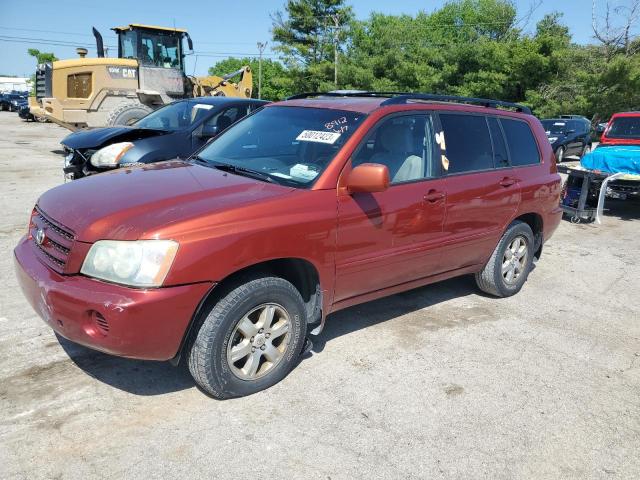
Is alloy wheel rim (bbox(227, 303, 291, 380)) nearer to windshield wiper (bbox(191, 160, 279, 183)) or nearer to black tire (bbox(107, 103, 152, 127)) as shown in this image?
windshield wiper (bbox(191, 160, 279, 183))

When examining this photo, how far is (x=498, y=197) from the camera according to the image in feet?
15.7

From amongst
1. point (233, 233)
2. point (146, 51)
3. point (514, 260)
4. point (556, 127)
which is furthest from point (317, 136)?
point (556, 127)

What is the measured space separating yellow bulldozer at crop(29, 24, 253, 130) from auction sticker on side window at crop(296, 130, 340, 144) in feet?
38.4

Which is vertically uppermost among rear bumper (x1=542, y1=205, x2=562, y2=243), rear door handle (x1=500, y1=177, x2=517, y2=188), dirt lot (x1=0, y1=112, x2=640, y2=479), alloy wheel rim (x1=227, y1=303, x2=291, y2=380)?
rear door handle (x1=500, y1=177, x2=517, y2=188)

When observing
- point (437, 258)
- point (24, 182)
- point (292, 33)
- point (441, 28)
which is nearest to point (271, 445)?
point (437, 258)

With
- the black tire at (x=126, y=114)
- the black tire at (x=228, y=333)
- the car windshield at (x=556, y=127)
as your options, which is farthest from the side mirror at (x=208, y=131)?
the car windshield at (x=556, y=127)

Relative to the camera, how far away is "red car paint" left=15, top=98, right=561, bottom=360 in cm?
283

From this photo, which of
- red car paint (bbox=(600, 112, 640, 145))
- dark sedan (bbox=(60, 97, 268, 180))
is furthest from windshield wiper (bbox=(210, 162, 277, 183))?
red car paint (bbox=(600, 112, 640, 145))

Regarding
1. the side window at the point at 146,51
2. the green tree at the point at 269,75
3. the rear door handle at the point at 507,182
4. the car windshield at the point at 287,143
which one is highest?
the green tree at the point at 269,75

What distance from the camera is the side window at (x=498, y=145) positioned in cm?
489

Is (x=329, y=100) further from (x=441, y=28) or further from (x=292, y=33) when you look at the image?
(x=441, y=28)

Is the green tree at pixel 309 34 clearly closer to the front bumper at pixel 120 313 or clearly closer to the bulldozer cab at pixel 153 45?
the bulldozer cab at pixel 153 45

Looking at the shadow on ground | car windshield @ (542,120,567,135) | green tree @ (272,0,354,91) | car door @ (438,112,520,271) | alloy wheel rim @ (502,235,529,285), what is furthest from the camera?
green tree @ (272,0,354,91)

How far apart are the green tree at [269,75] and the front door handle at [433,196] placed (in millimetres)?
23068
